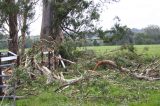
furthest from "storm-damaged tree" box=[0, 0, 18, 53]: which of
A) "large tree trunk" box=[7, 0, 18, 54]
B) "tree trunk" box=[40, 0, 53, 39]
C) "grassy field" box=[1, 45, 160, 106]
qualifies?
"grassy field" box=[1, 45, 160, 106]

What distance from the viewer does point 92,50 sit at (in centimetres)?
1731

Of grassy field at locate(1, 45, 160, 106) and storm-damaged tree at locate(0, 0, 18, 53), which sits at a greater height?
storm-damaged tree at locate(0, 0, 18, 53)

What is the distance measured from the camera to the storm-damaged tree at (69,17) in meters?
21.1

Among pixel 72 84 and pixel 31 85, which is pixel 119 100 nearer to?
pixel 72 84

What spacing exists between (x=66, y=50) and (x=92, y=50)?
1.63 metres

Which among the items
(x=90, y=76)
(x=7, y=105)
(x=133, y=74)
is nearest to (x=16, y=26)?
(x=133, y=74)

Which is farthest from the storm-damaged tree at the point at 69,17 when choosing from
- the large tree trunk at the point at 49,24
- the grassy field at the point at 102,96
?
the grassy field at the point at 102,96

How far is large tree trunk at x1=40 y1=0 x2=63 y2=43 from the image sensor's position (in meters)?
21.5

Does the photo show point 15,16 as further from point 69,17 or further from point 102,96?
point 102,96

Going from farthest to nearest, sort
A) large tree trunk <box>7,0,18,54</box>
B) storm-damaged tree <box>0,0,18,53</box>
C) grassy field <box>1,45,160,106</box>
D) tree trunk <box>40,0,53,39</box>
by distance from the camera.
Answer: large tree trunk <box>7,0,18,54</box>
tree trunk <box>40,0,53,39</box>
storm-damaged tree <box>0,0,18,53</box>
grassy field <box>1,45,160,106</box>

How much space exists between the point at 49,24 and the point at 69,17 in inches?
52.7

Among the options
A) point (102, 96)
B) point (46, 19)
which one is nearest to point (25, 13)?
point (46, 19)

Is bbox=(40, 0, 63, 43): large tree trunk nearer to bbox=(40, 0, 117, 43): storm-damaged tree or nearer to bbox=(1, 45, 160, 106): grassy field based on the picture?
bbox=(40, 0, 117, 43): storm-damaged tree

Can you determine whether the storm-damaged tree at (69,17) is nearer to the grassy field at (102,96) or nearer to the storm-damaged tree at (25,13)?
the storm-damaged tree at (25,13)
